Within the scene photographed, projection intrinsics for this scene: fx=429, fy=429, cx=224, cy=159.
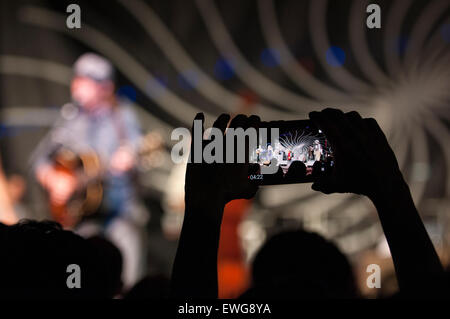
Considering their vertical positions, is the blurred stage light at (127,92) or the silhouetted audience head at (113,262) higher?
the blurred stage light at (127,92)

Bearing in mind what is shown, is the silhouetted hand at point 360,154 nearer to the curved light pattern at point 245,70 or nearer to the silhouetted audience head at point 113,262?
the silhouetted audience head at point 113,262

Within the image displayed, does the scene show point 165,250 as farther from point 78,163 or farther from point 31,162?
point 31,162

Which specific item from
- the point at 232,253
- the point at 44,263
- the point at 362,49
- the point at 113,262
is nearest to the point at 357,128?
the point at 44,263

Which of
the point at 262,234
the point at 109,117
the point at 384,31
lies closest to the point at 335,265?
the point at 262,234

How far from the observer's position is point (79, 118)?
3875 millimetres

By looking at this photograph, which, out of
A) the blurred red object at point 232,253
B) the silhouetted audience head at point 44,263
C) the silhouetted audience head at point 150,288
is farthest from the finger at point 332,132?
the blurred red object at point 232,253

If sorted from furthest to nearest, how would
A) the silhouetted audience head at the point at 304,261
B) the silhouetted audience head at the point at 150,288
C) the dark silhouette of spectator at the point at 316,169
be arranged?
the silhouetted audience head at the point at 150,288
the silhouetted audience head at the point at 304,261
the dark silhouette of spectator at the point at 316,169

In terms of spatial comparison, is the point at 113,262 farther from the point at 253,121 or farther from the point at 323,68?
the point at 323,68

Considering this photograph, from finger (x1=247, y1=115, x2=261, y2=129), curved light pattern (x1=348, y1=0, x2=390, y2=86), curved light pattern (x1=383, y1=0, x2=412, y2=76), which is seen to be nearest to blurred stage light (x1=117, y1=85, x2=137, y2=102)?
curved light pattern (x1=348, y1=0, x2=390, y2=86)

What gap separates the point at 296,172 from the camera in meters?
0.86

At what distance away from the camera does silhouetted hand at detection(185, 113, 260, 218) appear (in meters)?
0.69

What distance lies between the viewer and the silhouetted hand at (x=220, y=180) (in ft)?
2.27

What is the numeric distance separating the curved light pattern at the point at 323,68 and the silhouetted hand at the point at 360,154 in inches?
132

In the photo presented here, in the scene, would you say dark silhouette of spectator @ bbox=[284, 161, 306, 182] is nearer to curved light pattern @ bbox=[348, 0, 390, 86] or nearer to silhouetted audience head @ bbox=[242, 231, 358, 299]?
silhouetted audience head @ bbox=[242, 231, 358, 299]
